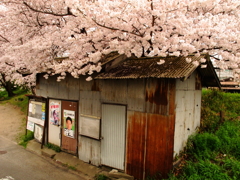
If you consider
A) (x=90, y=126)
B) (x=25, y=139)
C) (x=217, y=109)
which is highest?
(x=217, y=109)

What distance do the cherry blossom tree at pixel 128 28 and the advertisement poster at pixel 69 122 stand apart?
207cm

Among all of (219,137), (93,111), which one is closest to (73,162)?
(93,111)

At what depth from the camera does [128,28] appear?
7238 mm

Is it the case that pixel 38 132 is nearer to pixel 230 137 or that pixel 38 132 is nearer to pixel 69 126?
pixel 69 126

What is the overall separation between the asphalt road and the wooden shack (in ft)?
3.65

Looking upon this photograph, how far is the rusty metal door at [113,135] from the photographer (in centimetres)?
742

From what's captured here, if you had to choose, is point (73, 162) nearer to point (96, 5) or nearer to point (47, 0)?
point (96, 5)

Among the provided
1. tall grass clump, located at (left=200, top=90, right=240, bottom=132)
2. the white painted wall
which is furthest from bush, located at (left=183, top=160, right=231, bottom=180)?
tall grass clump, located at (left=200, top=90, right=240, bottom=132)

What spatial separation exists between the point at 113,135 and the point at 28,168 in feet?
13.3

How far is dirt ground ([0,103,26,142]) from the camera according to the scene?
1315 centimetres

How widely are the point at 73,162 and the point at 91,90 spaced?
3.41 metres

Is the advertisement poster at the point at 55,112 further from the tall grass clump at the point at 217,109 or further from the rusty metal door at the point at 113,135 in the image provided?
the tall grass clump at the point at 217,109

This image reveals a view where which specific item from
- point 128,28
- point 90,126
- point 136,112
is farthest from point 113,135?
point 128,28

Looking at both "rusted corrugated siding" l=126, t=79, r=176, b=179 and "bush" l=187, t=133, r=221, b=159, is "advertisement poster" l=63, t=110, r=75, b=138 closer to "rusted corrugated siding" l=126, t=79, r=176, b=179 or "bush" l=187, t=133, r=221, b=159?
"rusted corrugated siding" l=126, t=79, r=176, b=179
